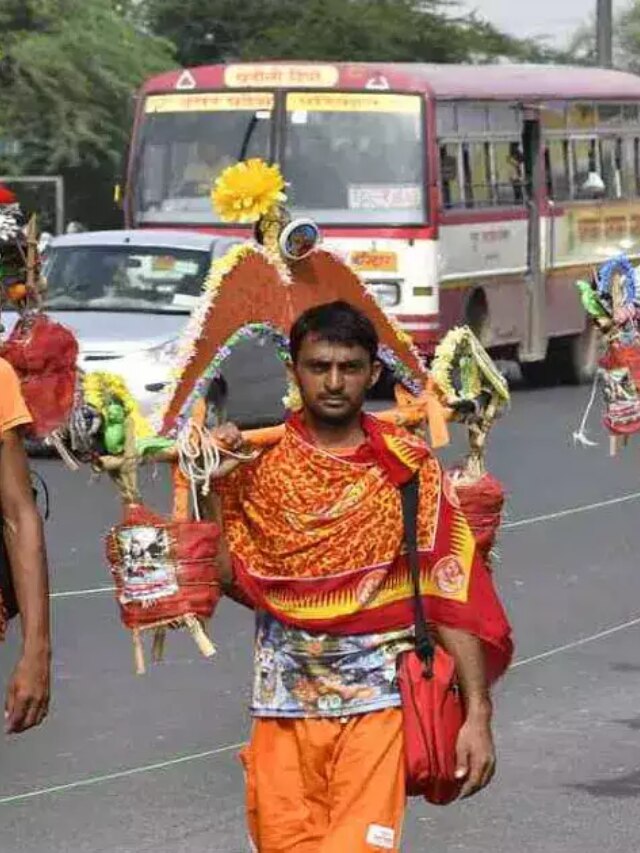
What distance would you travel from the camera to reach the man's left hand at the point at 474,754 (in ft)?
16.3

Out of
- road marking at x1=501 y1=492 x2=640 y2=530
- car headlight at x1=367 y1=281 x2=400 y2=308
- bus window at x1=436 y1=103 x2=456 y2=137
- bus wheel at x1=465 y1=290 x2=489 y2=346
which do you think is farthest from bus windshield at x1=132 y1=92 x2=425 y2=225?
road marking at x1=501 y1=492 x2=640 y2=530

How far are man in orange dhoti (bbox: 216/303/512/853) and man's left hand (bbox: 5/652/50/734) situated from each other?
43cm

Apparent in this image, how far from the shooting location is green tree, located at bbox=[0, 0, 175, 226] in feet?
132

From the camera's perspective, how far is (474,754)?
4.97 m

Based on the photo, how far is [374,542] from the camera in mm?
5016

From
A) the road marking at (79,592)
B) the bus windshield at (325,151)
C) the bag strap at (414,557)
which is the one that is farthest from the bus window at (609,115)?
the bag strap at (414,557)

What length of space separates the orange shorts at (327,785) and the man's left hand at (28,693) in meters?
0.44

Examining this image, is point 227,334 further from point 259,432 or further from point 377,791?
point 377,791

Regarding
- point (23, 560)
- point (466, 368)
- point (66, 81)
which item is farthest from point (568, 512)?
point (66, 81)

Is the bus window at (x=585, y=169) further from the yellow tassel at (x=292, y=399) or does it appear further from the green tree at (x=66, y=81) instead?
the yellow tassel at (x=292, y=399)

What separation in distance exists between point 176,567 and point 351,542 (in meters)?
0.47

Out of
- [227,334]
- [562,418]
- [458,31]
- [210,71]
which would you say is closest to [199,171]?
[210,71]

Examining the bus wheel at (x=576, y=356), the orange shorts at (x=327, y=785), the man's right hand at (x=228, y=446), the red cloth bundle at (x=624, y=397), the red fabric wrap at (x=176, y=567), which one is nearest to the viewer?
the orange shorts at (x=327, y=785)

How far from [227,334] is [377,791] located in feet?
4.26
